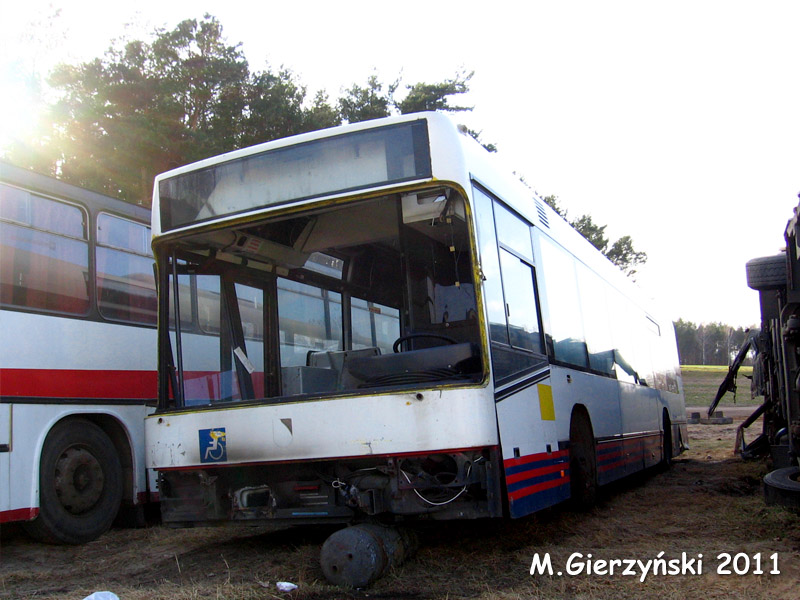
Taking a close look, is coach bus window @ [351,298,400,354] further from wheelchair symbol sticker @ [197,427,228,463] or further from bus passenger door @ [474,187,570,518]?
wheelchair symbol sticker @ [197,427,228,463]

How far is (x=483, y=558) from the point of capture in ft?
18.6

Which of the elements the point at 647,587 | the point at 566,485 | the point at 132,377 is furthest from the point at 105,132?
the point at 647,587

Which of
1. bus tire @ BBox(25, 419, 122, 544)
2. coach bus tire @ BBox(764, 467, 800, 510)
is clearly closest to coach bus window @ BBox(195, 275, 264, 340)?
bus tire @ BBox(25, 419, 122, 544)

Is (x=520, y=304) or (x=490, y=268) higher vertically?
(x=490, y=268)

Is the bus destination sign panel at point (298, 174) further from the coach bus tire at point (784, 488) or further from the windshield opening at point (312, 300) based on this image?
the coach bus tire at point (784, 488)

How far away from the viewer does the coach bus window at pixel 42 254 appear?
6949 mm

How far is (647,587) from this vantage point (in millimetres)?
4672

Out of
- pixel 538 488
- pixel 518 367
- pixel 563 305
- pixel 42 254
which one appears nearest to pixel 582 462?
pixel 563 305

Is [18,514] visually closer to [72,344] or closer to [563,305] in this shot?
[72,344]

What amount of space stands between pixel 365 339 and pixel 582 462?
2.42 m

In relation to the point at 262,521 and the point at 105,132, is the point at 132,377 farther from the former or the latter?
the point at 105,132

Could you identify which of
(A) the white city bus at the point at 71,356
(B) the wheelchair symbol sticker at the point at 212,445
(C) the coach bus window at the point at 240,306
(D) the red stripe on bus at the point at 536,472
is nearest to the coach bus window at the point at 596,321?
(D) the red stripe on bus at the point at 536,472

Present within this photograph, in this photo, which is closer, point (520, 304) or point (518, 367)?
point (518, 367)

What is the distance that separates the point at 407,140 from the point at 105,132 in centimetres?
2068
